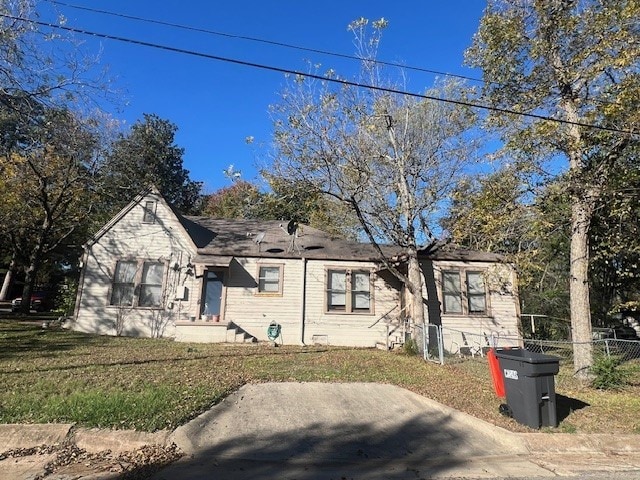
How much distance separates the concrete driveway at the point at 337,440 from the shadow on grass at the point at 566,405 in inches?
70.0

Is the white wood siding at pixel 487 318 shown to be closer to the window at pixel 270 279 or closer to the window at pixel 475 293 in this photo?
the window at pixel 475 293

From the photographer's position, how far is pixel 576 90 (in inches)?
422

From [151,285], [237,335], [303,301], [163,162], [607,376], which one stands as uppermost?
[163,162]

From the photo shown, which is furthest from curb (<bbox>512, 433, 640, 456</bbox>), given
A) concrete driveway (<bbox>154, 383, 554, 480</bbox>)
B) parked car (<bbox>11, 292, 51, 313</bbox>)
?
parked car (<bbox>11, 292, 51, 313</bbox>)

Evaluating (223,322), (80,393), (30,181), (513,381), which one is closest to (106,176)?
(30,181)

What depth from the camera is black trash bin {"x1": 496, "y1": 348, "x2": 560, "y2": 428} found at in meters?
6.46

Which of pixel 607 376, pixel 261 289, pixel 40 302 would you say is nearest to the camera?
pixel 607 376

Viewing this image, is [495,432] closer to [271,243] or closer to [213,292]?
[213,292]

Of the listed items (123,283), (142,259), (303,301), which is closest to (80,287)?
(123,283)

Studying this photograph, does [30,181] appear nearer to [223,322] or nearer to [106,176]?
[106,176]

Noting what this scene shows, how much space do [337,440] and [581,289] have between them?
7548 millimetres

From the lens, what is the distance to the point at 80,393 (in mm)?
6598

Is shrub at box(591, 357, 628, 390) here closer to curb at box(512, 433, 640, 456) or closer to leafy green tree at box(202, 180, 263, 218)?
curb at box(512, 433, 640, 456)

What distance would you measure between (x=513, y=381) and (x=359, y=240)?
1179 cm
